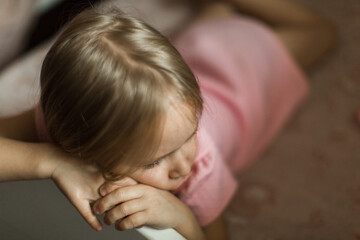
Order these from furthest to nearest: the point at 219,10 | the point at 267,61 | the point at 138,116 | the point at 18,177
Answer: the point at 219,10 → the point at 267,61 → the point at 18,177 → the point at 138,116

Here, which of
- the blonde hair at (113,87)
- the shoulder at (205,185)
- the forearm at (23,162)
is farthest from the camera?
the shoulder at (205,185)

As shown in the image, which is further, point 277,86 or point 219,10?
point 219,10

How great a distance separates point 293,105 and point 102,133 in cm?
69

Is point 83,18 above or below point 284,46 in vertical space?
above

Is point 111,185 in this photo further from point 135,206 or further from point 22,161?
point 22,161

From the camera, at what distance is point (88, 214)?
23.3 inches

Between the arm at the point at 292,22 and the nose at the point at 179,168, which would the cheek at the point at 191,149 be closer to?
the nose at the point at 179,168

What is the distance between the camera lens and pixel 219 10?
1170 millimetres

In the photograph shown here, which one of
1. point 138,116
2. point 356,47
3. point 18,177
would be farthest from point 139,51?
point 356,47

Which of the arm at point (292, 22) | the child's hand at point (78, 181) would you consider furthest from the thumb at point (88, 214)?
the arm at point (292, 22)

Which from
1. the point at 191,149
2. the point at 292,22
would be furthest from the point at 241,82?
the point at 191,149

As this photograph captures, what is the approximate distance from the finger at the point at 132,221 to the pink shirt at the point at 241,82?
0.30 m

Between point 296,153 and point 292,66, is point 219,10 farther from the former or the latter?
point 296,153

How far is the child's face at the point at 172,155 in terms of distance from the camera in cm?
55
